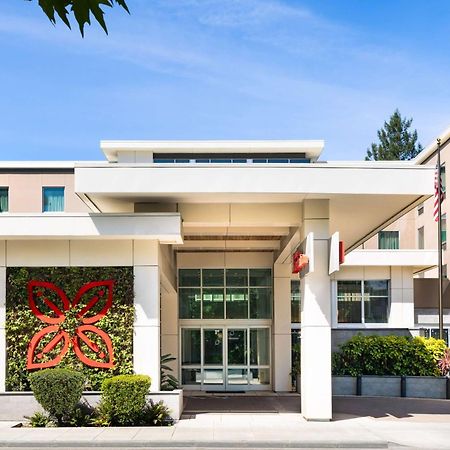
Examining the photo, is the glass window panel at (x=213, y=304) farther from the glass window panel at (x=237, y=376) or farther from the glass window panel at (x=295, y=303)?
the glass window panel at (x=295, y=303)

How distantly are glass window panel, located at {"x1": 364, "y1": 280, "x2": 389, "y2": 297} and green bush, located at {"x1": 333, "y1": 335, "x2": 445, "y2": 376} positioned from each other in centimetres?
1131

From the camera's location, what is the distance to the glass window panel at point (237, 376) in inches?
1096

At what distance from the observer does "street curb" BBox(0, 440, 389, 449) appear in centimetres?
1535

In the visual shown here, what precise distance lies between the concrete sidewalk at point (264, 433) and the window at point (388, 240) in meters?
28.6

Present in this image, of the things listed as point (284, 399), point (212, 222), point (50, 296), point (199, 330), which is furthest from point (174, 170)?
Answer: point (199, 330)

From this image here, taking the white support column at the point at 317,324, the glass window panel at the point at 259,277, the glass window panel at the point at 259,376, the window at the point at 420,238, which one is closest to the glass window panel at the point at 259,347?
the glass window panel at the point at 259,376

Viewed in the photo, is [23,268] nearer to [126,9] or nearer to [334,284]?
[126,9]

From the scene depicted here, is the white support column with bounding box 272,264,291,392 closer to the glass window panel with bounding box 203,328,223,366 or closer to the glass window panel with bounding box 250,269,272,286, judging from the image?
the glass window panel with bounding box 250,269,272,286

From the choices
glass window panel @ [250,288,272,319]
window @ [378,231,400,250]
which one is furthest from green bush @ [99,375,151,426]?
window @ [378,231,400,250]

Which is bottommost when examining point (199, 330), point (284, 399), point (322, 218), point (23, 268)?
point (284, 399)

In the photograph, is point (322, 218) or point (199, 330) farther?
point (199, 330)

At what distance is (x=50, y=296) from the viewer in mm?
19094

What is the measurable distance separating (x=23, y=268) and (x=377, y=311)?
22780 millimetres

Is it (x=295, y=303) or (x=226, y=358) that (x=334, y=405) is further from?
(x=295, y=303)
